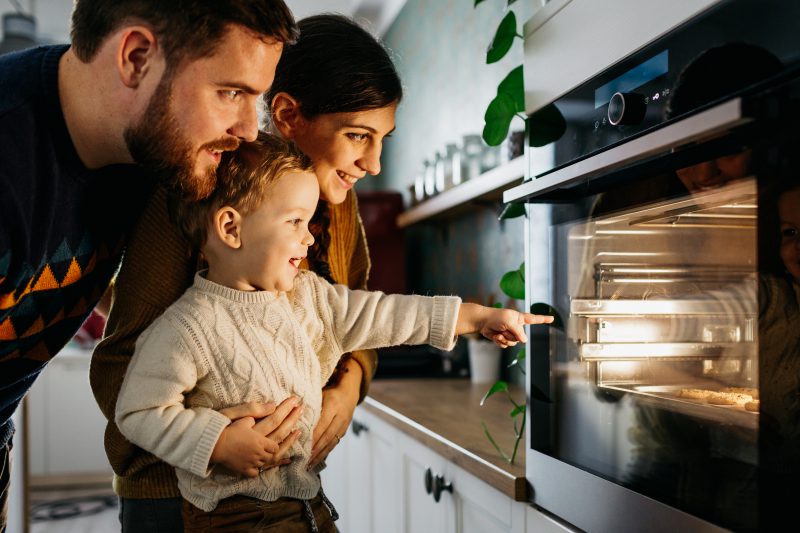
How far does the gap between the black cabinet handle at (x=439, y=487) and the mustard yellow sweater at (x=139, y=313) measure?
595mm

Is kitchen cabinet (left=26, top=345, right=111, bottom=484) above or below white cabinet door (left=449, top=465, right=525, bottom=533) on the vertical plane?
below

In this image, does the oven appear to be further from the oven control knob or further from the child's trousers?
the child's trousers

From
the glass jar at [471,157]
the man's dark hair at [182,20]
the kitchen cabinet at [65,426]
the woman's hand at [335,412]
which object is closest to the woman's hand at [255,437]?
the woman's hand at [335,412]

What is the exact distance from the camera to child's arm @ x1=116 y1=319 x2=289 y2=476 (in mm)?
1007

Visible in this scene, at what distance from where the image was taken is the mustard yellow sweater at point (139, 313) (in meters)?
1.13

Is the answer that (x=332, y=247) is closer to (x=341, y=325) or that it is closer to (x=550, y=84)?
(x=341, y=325)

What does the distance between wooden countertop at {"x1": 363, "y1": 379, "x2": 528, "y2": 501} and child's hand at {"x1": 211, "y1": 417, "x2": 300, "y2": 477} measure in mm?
417

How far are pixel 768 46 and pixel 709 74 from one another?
9 cm

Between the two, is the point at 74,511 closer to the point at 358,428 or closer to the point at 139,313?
the point at 358,428

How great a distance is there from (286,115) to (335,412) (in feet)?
1.69

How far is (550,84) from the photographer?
112cm

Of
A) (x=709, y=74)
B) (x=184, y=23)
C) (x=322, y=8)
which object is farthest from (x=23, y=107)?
(x=322, y=8)

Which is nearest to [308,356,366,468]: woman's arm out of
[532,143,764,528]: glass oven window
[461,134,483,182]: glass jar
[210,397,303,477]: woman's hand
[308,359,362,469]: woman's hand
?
[308,359,362,469]: woman's hand

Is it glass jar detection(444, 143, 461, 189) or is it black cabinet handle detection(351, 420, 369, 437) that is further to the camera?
glass jar detection(444, 143, 461, 189)
